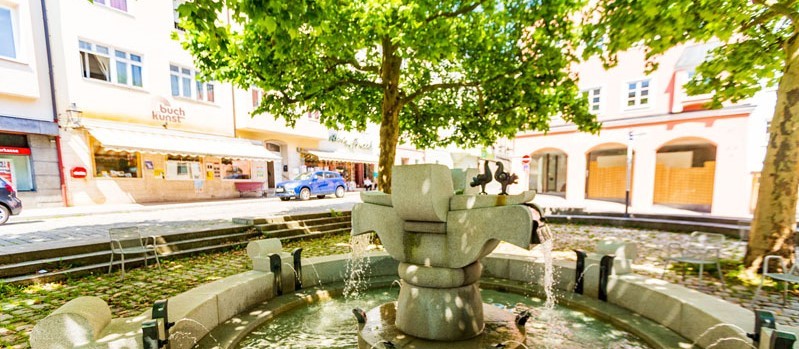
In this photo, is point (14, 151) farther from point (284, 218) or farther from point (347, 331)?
point (347, 331)

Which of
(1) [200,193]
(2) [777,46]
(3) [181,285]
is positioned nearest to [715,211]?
(2) [777,46]

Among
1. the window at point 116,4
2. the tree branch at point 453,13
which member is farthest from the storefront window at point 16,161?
the tree branch at point 453,13

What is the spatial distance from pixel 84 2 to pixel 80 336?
18858mm

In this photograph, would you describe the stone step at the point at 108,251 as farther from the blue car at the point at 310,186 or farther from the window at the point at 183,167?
the window at the point at 183,167

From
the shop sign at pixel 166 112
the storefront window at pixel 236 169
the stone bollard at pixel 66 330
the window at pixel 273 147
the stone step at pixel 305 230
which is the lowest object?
the stone step at pixel 305 230

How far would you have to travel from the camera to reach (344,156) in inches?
1099

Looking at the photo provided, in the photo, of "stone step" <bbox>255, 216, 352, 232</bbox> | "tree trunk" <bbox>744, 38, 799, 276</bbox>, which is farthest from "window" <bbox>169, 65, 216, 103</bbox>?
→ "tree trunk" <bbox>744, 38, 799, 276</bbox>

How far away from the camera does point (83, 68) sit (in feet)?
48.3

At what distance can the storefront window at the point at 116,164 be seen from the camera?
15.6 meters

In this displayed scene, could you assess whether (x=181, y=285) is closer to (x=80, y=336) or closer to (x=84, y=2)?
(x=80, y=336)

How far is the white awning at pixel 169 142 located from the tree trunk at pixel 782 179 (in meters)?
20.4

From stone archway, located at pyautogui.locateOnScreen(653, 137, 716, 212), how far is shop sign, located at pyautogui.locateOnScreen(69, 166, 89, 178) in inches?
1136

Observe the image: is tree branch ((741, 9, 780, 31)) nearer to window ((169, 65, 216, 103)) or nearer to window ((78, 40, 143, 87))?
window ((169, 65, 216, 103))

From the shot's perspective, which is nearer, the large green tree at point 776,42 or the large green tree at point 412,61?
the large green tree at point 776,42
